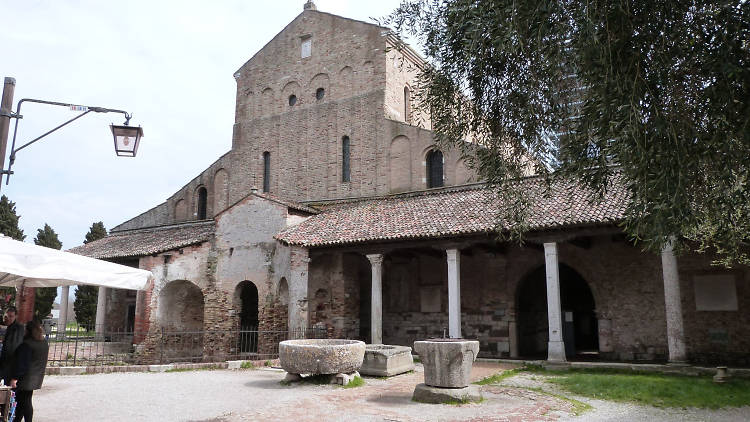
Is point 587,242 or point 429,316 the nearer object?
point 587,242

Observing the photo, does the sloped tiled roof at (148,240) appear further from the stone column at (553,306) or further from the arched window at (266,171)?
the stone column at (553,306)

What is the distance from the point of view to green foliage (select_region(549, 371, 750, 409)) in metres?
8.42

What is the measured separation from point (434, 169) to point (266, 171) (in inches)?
308

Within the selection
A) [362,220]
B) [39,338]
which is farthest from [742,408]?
[362,220]

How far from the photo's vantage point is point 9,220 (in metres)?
29.1

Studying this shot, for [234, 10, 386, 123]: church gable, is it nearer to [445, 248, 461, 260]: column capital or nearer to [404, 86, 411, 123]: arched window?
[404, 86, 411, 123]: arched window

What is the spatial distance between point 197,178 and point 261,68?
5.88 metres

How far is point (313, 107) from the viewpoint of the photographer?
22312mm

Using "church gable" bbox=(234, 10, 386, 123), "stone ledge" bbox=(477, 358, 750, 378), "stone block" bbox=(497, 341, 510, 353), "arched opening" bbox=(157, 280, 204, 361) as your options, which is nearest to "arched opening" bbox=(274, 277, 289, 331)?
"arched opening" bbox=(157, 280, 204, 361)

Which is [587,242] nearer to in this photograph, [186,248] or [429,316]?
[429,316]

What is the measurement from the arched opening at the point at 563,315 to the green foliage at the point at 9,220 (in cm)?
2676

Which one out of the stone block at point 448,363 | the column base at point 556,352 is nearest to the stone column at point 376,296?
the column base at point 556,352

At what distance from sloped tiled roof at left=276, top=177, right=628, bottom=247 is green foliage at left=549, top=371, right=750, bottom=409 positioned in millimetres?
3540

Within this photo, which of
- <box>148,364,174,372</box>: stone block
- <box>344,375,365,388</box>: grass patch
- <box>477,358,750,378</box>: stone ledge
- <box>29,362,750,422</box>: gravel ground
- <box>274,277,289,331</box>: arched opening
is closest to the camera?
<box>29,362,750,422</box>: gravel ground
